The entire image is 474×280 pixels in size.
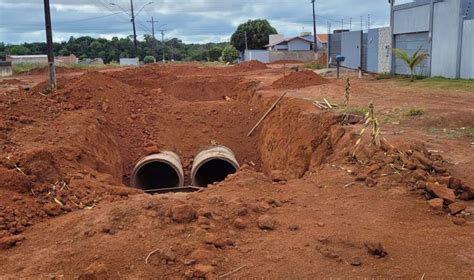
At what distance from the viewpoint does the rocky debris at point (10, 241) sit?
5.64 metres

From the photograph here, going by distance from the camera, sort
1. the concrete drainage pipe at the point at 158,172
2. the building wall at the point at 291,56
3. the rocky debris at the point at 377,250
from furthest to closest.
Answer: the building wall at the point at 291,56 → the concrete drainage pipe at the point at 158,172 → the rocky debris at the point at 377,250

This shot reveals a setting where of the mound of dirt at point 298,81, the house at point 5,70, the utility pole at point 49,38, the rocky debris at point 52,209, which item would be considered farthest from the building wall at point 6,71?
the rocky debris at point 52,209

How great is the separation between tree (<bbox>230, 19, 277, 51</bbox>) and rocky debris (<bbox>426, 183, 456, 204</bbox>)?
215 ft

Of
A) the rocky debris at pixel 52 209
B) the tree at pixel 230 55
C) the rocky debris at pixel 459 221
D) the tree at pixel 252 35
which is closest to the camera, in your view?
the rocky debris at pixel 459 221

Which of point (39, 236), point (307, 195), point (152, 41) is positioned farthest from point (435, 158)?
point (152, 41)

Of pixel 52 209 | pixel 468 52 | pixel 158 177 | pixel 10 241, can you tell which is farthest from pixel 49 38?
pixel 468 52

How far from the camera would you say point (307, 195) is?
6926 mm

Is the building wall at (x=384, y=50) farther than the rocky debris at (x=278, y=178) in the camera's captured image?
Yes

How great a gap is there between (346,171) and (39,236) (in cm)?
452

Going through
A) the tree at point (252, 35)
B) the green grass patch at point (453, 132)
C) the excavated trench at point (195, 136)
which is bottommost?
the excavated trench at point (195, 136)

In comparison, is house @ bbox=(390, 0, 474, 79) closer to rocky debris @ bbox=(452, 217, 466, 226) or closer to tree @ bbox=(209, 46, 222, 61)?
rocky debris @ bbox=(452, 217, 466, 226)

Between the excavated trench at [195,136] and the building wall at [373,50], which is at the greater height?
the building wall at [373,50]

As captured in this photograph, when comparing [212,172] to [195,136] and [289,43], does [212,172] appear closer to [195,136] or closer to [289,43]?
[195,136]

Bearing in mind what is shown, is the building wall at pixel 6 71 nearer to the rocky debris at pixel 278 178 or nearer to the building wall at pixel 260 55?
the building wall at pixel 260 55
